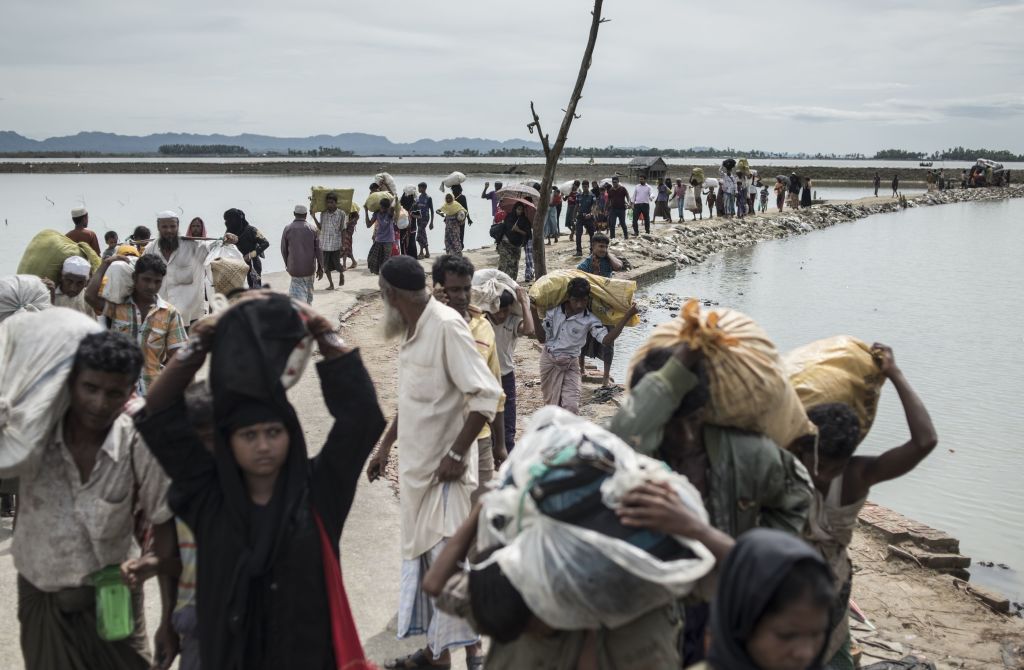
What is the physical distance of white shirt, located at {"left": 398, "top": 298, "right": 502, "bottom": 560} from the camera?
3889mm

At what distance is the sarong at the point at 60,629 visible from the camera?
2713mm

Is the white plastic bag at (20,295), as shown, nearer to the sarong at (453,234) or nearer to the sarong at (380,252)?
the sarong at (380,252)

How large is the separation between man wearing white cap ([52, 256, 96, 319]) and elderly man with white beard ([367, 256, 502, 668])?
112 inches

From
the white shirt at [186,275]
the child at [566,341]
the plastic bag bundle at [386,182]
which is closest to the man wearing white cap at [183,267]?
the white shirt at [186,275]

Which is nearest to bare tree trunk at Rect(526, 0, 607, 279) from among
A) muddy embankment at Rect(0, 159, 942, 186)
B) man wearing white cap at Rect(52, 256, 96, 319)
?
man wearing white cap at Rect(52, 256, 96, 319)

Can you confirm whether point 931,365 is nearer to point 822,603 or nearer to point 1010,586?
point 1010,586

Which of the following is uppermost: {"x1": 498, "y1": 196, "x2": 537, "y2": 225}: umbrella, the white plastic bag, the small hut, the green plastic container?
the small hut

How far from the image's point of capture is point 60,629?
8.93ft

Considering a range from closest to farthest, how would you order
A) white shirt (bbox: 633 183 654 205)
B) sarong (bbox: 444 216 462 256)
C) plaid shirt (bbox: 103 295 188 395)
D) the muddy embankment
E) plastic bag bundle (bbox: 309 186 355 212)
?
plaid shirt (bbox: 103 295 188 395), plastic bag bundle (bbox: 309 186 355 212), sarong (bbox: 444 216 462 256), white shirt (bbox: 633 183 654 205), the muddy embankment

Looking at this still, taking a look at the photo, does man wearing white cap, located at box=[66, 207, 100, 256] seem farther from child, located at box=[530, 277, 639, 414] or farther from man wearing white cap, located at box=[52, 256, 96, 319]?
child, located at box=[530, 277, 639, 414]

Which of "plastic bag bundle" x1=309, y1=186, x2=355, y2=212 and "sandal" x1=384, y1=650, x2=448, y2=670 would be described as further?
"plastic bag bundle" x1=309, y1=186, x2=355, y2=212

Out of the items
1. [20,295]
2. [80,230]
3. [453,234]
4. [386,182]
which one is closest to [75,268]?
[20,295]

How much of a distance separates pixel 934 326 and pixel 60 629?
50.3 ft

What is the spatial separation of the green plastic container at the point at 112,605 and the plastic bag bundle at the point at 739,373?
1719 millimetres
